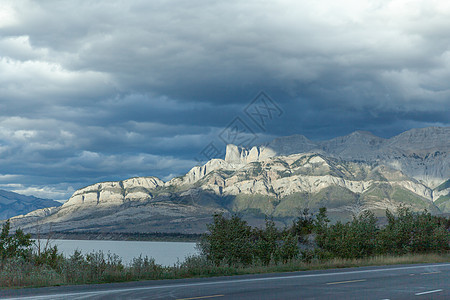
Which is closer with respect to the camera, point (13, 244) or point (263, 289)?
point (263, 289)

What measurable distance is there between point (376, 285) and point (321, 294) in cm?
459

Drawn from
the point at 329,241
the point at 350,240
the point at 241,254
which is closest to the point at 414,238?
the point at 350,240

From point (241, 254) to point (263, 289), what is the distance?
14.4 metres

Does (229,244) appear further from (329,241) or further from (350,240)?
(350,240)

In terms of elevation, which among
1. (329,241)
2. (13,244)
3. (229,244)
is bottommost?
(329,241)

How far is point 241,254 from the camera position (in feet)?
113

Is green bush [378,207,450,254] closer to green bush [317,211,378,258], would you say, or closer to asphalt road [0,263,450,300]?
green bush [317,211,378,258]

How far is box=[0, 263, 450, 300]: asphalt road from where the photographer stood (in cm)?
1786

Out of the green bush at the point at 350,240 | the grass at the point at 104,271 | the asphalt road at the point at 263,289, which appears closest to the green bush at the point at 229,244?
the grass at the point at 104,271

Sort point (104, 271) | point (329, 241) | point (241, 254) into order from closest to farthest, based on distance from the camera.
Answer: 1. point (104, 271)
2. point (241, 254)
3. point (329, 241)

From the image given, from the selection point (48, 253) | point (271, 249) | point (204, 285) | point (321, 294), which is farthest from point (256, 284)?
point (48, 253)

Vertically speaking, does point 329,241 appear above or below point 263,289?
above

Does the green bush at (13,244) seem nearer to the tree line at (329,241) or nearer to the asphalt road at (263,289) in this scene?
the tree line at (329,241)

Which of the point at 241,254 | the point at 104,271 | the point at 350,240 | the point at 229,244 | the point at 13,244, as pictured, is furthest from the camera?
the point at 350,240
